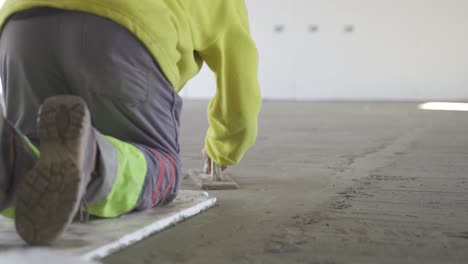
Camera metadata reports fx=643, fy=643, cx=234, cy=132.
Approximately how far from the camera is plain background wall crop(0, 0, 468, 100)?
921 centimetres

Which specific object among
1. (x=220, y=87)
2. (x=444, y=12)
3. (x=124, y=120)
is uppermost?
(x=444, y=12)

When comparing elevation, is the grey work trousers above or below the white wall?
below

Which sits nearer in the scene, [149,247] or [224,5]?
[149,247]

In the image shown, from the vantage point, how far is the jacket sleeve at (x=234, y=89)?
1602 millimetres

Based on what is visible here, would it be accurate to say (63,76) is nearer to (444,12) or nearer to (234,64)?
(234,64)

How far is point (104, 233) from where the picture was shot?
3.90ft

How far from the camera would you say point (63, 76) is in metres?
1.36

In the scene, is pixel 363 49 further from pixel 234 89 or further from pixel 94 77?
pixel 94 77

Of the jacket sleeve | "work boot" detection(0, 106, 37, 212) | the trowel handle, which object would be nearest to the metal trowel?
the trowel handle

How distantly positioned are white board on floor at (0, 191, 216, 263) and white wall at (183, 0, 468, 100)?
27.5 ft

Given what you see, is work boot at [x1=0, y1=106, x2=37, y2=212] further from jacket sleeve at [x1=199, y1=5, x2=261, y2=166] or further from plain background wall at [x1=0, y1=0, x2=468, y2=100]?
plain background wall at [x1=0, y1=0, x2=468, y2=100]

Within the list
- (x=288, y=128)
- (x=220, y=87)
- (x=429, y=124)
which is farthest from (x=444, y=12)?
(x=220, y=87)

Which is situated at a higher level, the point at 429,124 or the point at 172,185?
the point at 429,124

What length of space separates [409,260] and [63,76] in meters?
0.79
